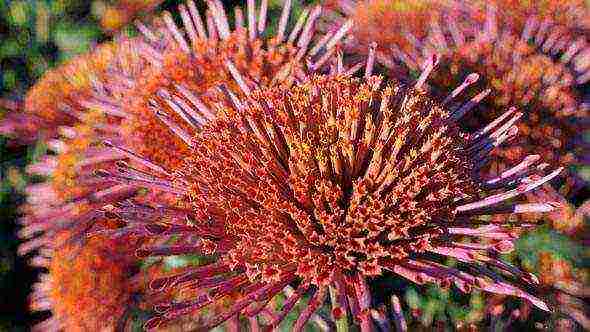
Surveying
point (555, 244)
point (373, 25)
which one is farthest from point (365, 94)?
point (373, 25)

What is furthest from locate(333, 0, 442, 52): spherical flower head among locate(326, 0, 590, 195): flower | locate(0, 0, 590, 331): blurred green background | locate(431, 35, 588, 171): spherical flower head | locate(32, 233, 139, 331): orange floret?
locate(32, 233, 139, 331): orange floret

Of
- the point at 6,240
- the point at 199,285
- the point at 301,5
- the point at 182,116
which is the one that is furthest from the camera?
the point at 6,240

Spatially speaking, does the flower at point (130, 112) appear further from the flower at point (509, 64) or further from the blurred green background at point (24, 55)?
the blurred green background at point (24, 55)

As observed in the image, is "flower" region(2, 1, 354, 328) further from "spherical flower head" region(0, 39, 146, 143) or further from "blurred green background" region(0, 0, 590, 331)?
"blurred green background" region(0, 0, 590, 331)

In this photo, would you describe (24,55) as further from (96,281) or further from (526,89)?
(526,89)

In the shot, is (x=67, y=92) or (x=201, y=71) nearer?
(x=201, y=71)

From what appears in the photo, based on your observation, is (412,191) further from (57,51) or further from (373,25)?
(57,51)

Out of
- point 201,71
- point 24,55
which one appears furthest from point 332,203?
point 24,55

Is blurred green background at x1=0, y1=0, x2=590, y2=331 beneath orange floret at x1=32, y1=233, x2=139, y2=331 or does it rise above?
above
